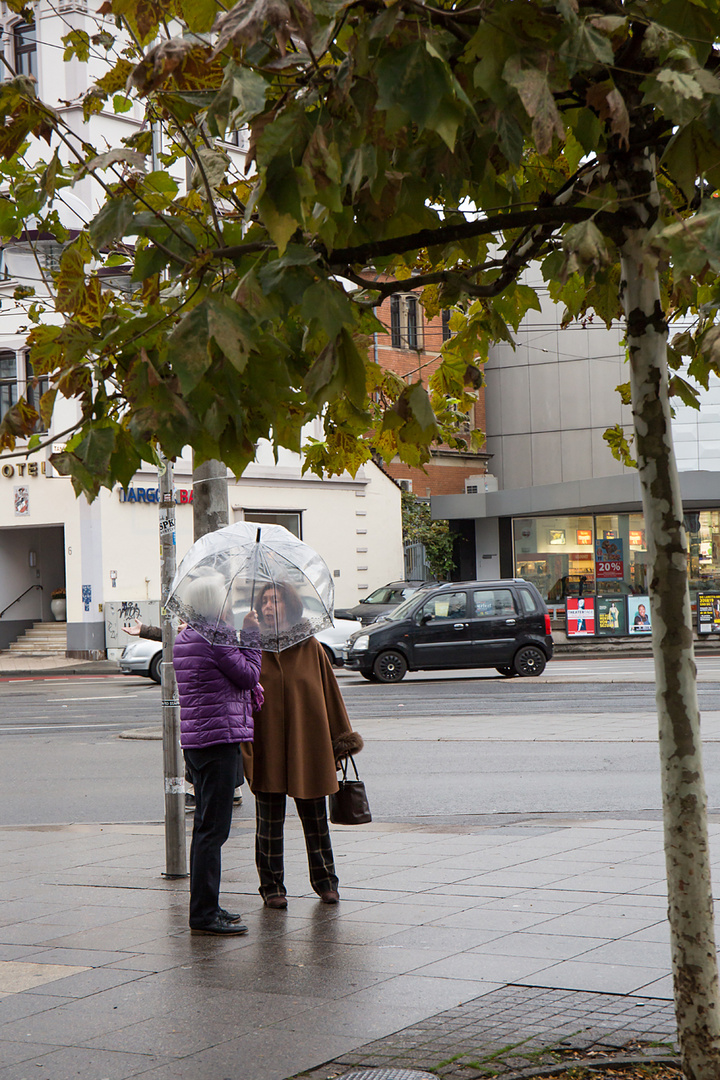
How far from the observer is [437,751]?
574 inches

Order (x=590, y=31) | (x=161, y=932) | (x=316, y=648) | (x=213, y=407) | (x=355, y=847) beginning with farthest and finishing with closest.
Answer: (x=355, y=847), (x=316, y=648), (x=161, y=932), (x=213, y=407), (x=590, y=31)

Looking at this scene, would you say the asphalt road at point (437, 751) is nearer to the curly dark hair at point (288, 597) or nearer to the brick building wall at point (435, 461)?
the curly dark hair at point (288, 597)

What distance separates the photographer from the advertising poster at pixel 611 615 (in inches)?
1281

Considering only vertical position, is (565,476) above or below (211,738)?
above

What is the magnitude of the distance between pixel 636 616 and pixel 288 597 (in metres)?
26.8

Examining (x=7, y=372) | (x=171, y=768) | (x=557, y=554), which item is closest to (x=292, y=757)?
(x=171, y=768)

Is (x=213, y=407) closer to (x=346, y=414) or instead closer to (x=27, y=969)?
(x=346, y=414)

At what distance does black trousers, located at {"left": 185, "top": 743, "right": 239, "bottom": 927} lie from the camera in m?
6.35

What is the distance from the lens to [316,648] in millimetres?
7137

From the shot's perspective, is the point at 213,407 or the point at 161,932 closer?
the point at 213,407

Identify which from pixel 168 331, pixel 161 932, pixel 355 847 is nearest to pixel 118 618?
pixel 355 847

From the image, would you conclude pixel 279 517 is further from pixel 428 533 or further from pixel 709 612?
pixel 709 612

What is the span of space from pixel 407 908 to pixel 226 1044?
90.1 inches

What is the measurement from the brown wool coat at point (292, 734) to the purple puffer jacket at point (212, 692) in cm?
43
